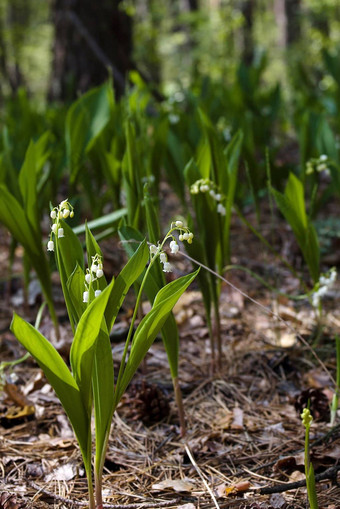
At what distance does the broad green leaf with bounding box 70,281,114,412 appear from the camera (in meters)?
0.88

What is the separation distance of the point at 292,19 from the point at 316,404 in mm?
9202

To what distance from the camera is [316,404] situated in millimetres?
1497

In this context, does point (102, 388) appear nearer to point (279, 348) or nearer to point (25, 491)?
point (25, 491)

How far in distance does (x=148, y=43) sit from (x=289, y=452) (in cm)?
751

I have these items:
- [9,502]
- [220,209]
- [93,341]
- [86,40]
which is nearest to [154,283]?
[93,341]

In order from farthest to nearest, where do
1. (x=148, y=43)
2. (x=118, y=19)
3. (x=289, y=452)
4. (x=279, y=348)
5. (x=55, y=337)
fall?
(x=148, y=43) < (x=118, y=19) < (x=55, y=337) < (x=279, y=348) < (x=289, y=452)

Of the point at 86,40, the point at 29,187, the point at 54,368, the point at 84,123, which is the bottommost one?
the point at 54,368

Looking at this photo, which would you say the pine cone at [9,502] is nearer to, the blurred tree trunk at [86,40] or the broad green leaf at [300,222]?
the broad green leaf at [300,222]

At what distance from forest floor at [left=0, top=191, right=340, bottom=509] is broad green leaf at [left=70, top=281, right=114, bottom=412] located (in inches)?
13.5

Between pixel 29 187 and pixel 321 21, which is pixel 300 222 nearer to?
pixel 29 187

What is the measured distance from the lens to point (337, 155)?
231 centimetres

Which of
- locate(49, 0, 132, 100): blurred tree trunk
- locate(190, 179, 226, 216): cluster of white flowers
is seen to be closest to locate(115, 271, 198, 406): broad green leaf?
locate(190, 179, 226, 216): cluster of white flowers

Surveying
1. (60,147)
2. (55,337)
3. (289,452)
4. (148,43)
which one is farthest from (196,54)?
(289,452)

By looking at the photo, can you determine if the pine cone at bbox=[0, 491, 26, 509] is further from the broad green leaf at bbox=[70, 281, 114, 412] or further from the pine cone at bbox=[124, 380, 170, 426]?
the pine cone at bbox=[124, 380, 170, 426]
